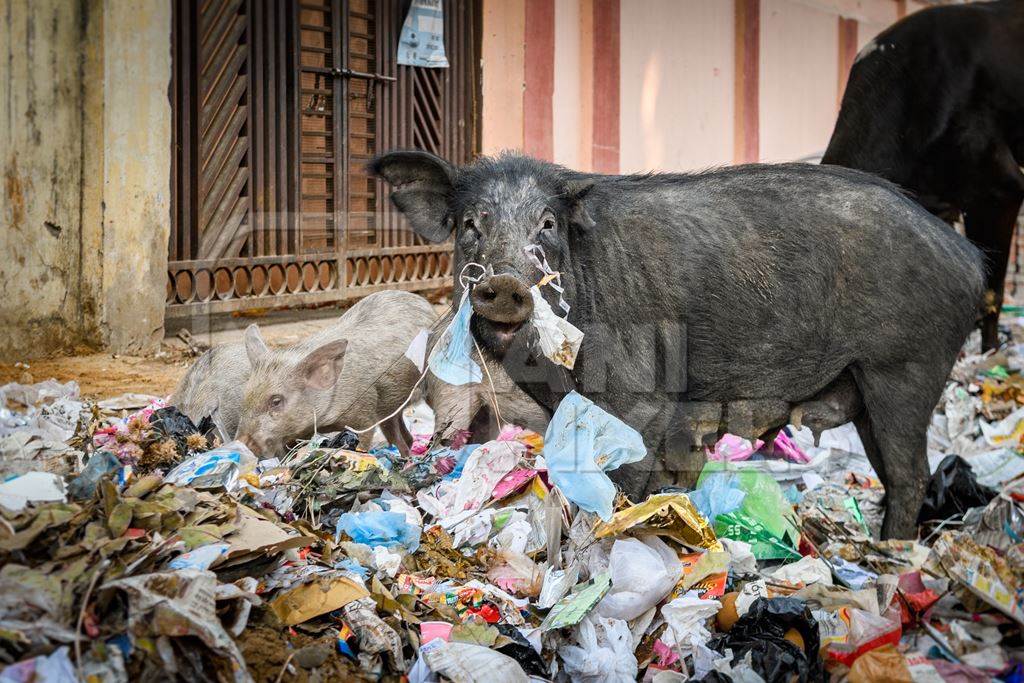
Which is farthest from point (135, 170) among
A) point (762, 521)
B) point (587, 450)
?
point (762, 521)

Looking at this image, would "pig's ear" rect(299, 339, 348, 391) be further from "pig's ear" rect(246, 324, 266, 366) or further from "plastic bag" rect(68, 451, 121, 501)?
"plastic bag" rect(68, 451, 121, 501)

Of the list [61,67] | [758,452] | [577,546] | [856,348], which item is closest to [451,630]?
[577,546]

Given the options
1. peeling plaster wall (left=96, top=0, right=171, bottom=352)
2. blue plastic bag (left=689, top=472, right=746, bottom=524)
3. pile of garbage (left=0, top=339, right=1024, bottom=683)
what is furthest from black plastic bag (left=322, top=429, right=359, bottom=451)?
peeling plaster wall (left=96, top=0, right=171, bottom=352)

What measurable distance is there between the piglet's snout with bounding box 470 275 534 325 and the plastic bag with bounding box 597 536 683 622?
0.90 m

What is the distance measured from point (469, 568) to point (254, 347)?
2.20 metres

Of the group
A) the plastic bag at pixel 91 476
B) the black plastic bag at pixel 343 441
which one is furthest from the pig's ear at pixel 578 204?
the plastic bag at pixel 91 476

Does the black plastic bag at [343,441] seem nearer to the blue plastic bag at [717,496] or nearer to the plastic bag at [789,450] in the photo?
the blue plastic bag at [717,496]

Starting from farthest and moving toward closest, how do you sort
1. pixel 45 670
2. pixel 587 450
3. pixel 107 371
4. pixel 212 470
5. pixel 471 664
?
pixel 107 371, pixel 212 470, pixel 587 450, pixel 471 664, pixel 45 670

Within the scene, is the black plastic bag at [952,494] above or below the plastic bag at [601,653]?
above

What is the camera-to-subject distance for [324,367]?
18.0 feet

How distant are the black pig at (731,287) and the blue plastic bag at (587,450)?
0.31m

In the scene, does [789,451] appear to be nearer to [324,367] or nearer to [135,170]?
[324,367]

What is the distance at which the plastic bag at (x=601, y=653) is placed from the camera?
3.46 metres

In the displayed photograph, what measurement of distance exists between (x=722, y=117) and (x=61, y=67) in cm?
861
